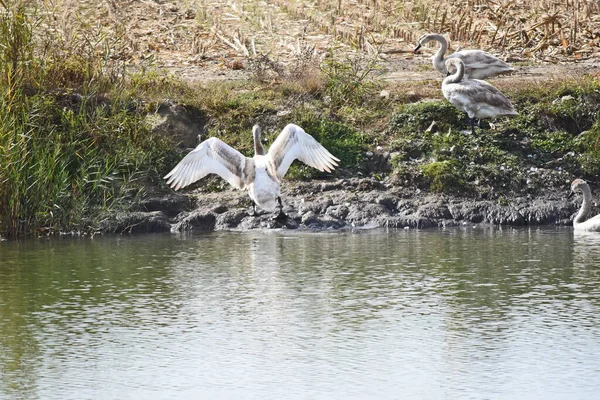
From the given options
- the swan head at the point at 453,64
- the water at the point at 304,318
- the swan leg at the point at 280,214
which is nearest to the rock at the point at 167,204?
the swan leg at the point at 280,214

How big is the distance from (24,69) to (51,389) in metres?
8.35

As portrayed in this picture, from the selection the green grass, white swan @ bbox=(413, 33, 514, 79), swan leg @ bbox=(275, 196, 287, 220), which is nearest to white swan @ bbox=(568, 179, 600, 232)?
the green grass

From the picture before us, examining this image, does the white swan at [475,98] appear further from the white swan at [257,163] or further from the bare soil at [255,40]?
the bare soil at [255,40]

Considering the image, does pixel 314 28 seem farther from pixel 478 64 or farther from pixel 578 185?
pixel 578 185

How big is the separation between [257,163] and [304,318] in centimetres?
554

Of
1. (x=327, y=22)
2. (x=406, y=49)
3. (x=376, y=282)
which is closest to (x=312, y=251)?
(x=376, y=282)

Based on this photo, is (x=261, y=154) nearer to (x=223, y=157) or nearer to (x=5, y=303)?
(x=223, y=157)

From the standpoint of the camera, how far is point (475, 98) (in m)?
15.5

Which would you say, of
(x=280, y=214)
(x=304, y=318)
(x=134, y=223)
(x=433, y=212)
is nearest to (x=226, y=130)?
(x=280, y=214)

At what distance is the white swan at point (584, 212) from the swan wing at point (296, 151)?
3.05m

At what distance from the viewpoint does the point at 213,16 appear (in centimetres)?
2352

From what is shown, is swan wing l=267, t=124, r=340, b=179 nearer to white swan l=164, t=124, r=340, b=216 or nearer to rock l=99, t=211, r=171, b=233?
white swan l=164, t=124, r=340, b=216

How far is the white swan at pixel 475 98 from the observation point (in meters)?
15.5

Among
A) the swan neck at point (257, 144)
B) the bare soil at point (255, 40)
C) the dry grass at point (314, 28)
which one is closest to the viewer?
the swan neck at point (257, 144)
